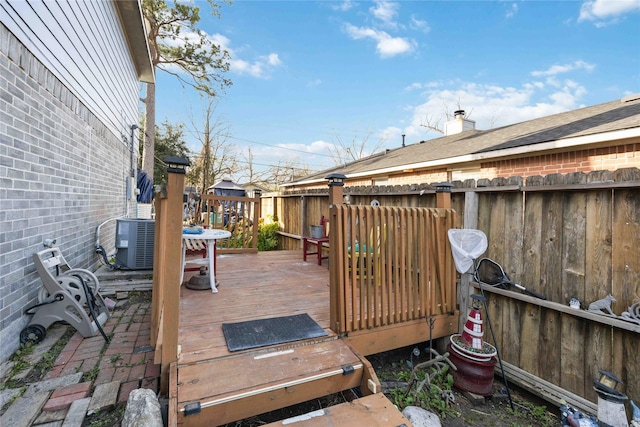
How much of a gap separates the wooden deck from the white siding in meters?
2.94

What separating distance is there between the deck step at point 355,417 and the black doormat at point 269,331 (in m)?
0.64

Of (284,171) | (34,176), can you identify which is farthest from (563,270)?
(284,171)

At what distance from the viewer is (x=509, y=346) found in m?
2.73

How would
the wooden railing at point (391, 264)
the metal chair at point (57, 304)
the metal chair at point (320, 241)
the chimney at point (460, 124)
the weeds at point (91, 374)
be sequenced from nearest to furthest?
the weeds at point (91, 374), the wooden railing at point (391, 264), the metal chair at point (57, 304), the metal chair at point (320, 241), the chimney at point (460, 124)

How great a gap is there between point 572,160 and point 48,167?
732cm

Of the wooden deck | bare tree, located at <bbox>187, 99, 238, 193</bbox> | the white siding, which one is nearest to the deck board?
the wooden deck

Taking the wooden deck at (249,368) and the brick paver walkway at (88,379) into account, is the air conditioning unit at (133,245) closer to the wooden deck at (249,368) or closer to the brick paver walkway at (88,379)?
the brick paver walkway at (88,379)

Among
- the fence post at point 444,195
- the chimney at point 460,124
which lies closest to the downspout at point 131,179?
the fence post at point 444,195

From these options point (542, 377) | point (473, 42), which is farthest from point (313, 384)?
point (473, 42)

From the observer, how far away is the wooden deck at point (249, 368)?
1663 mm

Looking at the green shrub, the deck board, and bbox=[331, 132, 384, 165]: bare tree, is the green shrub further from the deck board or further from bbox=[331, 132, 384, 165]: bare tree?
bbox=[331, 132, 384, 165]: bare tree

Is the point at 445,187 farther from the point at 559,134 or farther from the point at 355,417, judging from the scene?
the point at 559,134

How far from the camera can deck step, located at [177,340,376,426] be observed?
5.35 ft

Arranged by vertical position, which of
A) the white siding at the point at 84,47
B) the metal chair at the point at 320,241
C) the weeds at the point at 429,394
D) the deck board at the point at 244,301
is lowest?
the weeds at the point at 429,394
